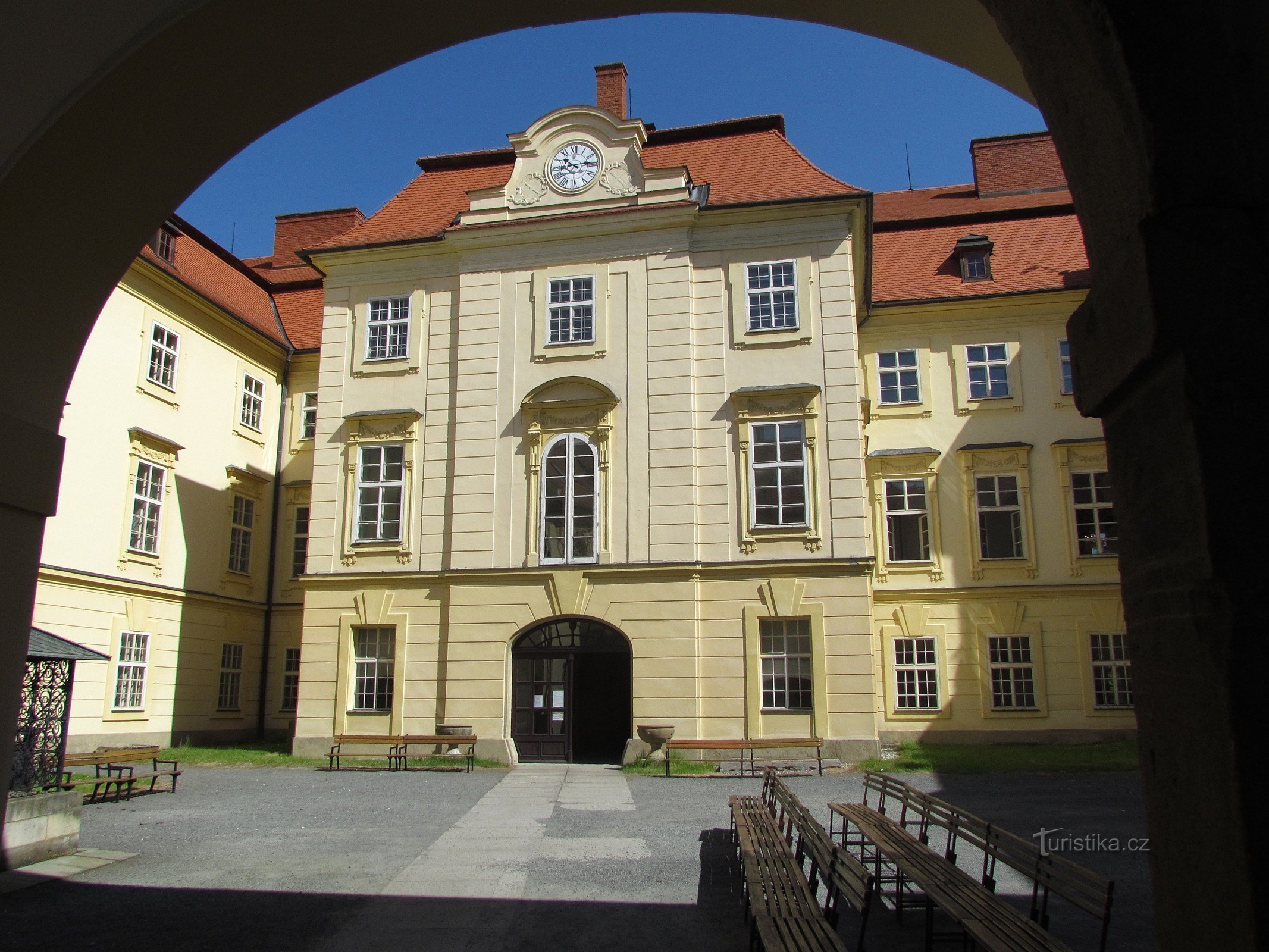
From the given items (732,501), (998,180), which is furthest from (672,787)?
(998,180)

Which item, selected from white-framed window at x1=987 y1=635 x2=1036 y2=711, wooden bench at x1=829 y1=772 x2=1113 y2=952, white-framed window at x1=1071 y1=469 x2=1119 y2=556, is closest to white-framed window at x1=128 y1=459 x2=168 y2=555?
wooden bench at x1=829 y1=772 x2=1113 y2=952

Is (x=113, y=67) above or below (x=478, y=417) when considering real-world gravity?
below

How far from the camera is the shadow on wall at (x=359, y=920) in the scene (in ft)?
21.3

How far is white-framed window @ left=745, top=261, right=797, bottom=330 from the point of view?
21.6 meters

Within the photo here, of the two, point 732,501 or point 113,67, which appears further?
point 732,501

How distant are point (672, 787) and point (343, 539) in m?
10.3

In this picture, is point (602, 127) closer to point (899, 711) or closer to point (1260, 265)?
point (899, 711)

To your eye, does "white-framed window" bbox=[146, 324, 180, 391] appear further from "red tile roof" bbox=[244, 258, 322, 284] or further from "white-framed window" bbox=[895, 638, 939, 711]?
"white-framed window" bbox=[895, 638, 939, 711]

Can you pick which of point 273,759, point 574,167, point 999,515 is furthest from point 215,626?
point 999,515

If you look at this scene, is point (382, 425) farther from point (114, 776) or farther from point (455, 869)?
point (455, 869)

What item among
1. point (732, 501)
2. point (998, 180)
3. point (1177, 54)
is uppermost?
point (998, 180)

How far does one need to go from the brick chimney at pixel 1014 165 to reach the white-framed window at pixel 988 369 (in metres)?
7.31

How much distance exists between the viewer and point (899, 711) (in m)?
24.1

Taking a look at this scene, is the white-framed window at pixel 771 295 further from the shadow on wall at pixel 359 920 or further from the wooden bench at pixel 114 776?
the shadow on wall at pixel 359 920
